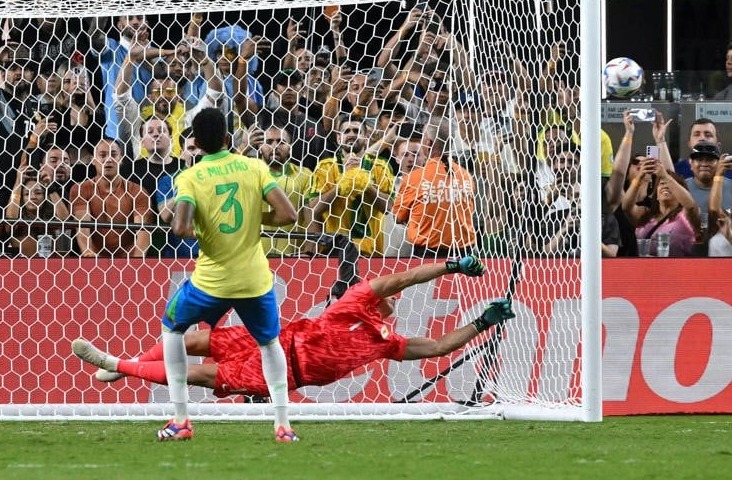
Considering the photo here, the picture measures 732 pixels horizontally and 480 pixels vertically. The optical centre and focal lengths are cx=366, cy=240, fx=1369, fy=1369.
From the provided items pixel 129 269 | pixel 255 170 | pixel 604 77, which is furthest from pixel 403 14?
pixel 255 170

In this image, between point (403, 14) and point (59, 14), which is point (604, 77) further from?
point (59, 14)

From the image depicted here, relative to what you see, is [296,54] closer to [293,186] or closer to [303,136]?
[303,136]

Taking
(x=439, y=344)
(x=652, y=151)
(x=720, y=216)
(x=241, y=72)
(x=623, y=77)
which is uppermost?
(x=241, y=72)

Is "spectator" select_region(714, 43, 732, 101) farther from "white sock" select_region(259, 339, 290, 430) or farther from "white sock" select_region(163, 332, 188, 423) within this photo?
"white sock" select_region(163, 332, 188, 423)

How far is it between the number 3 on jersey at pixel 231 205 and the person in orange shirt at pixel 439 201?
113 inches

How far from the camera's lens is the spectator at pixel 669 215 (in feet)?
35.3

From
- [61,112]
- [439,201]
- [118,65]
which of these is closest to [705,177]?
[439,201]

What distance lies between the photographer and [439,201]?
984cm

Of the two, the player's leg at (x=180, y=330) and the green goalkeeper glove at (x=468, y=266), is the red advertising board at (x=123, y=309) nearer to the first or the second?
the green goalkeeper glove at (x=468, y=266)

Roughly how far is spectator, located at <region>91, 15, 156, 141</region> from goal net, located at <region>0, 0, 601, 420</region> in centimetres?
2

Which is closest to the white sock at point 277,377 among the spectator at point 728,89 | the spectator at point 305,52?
the spectator at point 305,52

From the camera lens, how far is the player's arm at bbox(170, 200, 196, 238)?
22.9ft

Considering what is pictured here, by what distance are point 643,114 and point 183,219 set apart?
19.8 ft

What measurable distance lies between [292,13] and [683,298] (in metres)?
3.90
